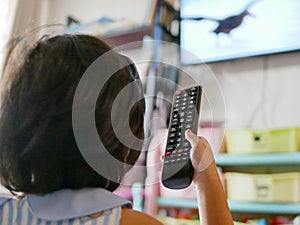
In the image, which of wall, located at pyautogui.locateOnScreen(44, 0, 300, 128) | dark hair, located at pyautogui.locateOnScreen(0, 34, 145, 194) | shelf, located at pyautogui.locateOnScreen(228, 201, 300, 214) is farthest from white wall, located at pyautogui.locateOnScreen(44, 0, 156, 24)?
dark hair, located at pyautogui.locateOnScreen(0, 34, 145, 194)

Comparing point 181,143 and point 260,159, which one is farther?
point 260,159

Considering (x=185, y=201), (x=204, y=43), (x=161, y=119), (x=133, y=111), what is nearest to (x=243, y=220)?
(x=185, y=201)

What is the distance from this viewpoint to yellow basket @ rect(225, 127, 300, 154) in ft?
3.39

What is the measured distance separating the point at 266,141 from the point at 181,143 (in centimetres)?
51

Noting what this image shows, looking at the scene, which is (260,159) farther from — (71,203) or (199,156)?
(71,203)

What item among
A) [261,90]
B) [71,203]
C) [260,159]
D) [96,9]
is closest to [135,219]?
[71,203]

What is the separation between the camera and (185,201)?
1130mm

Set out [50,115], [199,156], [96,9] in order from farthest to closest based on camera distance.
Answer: [96,9] → [199,156] → [50,115]

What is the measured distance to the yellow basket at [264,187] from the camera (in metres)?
1.02

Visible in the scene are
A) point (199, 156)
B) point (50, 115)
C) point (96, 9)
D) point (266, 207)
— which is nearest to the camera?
point (50, 115)

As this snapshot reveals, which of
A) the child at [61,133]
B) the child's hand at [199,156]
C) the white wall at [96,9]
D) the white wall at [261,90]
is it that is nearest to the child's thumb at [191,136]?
the child's hand at [199,156]

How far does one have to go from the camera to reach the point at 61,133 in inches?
18.6

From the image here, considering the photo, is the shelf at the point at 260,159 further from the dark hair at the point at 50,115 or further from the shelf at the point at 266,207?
the dark hair at the point at 50,115

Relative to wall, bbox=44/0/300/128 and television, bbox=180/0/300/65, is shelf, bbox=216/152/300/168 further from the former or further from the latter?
television, bbox=180/0/300/65
